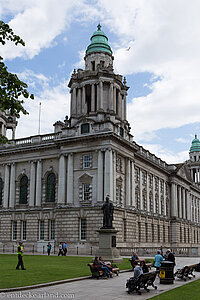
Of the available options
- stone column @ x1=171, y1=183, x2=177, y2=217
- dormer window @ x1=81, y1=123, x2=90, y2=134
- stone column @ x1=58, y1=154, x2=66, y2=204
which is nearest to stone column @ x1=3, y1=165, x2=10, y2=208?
stone column @ x1=58, y1=154, x2=66, y2=204

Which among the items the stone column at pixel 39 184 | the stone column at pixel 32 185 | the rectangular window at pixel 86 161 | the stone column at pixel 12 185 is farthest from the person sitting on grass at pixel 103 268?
the stone column at pixel 12 185

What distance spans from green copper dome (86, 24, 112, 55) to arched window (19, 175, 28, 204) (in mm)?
22304

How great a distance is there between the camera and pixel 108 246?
29.7 metres

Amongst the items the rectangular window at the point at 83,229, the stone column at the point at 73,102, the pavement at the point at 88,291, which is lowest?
the pavement at the point at 88,291

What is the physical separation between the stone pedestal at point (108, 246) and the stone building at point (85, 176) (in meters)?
14.4

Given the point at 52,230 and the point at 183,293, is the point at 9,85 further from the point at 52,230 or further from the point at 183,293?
the point at 52,230

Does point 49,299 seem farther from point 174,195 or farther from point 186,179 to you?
point 186,179

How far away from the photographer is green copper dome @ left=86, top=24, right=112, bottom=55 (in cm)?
6025

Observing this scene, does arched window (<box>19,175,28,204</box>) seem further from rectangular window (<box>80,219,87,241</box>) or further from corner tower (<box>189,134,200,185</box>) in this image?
corner tower (<box>189,134,200,185</box>)

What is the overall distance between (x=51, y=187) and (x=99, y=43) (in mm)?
23925

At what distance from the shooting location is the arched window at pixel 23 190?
5594cm

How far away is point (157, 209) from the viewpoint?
68250 mm

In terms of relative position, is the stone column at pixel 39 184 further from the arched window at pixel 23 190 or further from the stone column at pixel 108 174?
the stone column at pixel 108 174

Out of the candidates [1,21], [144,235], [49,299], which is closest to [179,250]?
[144,235]
